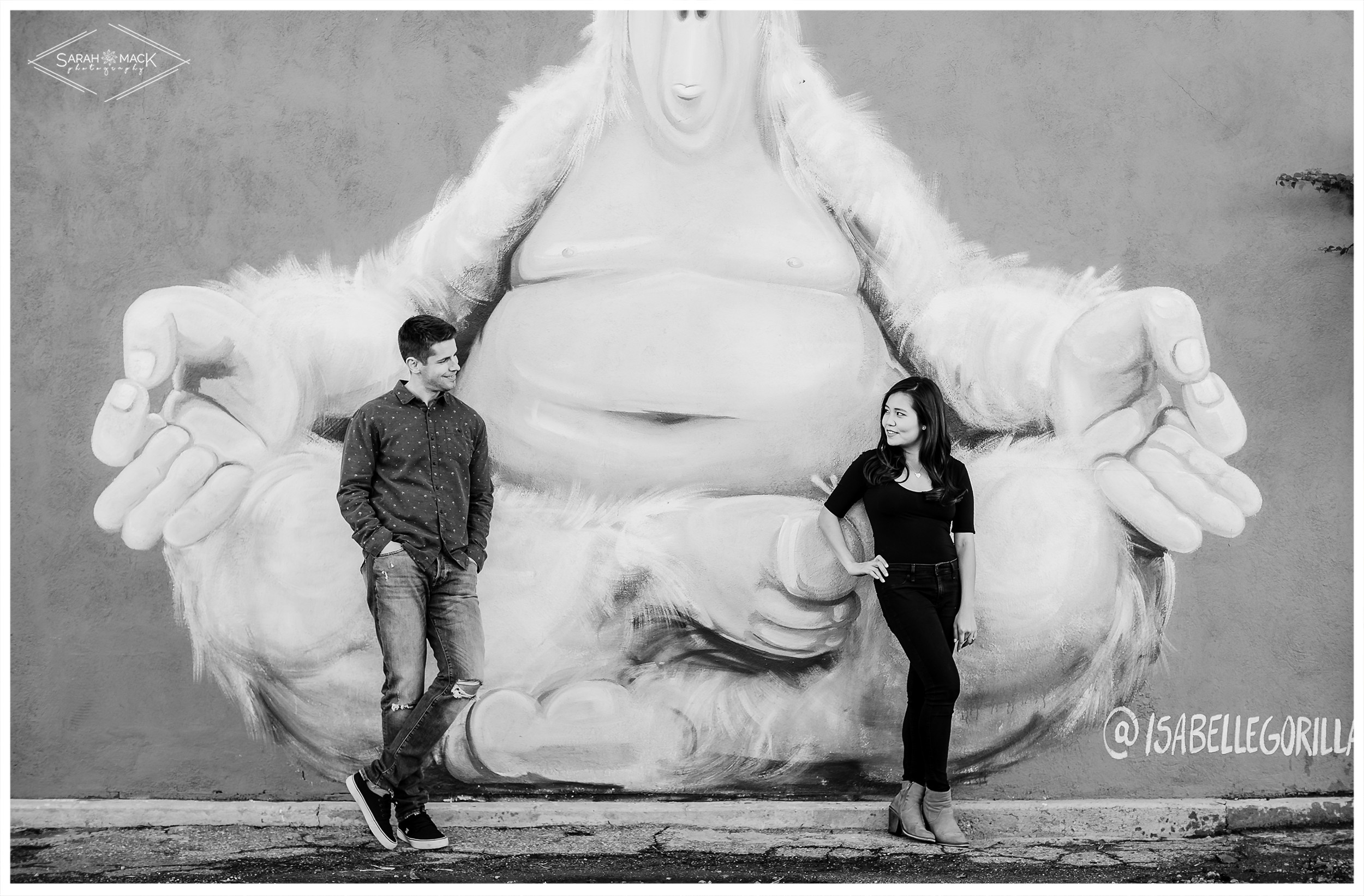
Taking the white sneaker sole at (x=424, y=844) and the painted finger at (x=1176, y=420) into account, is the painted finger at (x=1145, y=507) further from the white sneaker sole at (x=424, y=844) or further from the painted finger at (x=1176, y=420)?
the white sneaker sole at (x=424, y=844)

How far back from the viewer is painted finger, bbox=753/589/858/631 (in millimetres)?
4180

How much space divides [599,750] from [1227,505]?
8.47 feet

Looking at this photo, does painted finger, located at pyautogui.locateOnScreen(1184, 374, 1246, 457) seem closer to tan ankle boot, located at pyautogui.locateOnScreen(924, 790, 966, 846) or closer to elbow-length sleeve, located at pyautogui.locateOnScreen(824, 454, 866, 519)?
elbow-length sleeve, located at pyautogui.locateOnScreen(824, 454, 866, 519)

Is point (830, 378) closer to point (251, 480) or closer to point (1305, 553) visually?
point (1305, 553)

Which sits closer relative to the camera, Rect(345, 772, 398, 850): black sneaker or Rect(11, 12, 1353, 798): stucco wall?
Rect(345, 772, 398, 850): black sneaker

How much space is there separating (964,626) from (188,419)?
2.99 meters

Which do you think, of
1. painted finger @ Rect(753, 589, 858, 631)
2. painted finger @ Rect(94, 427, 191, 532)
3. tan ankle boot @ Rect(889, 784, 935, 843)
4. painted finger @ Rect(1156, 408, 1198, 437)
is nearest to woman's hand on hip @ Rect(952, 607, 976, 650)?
painted finger @ Rect(753, 589, 858, 631)

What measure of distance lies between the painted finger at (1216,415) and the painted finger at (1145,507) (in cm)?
28

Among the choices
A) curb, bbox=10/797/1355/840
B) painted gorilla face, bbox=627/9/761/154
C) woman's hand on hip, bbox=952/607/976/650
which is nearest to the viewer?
woman's hand on hip, bbox=952/607/976/650

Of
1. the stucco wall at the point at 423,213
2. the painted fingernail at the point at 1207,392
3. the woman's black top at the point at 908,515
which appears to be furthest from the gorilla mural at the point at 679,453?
the woman's black top at the point at 908,515

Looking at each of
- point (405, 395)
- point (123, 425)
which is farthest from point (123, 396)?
point (405, 395)

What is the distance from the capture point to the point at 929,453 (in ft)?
12.7

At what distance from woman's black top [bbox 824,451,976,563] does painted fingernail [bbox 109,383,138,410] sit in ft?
8.71

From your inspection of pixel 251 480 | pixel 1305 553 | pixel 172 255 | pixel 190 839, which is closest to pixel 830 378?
pixel 1305 553
